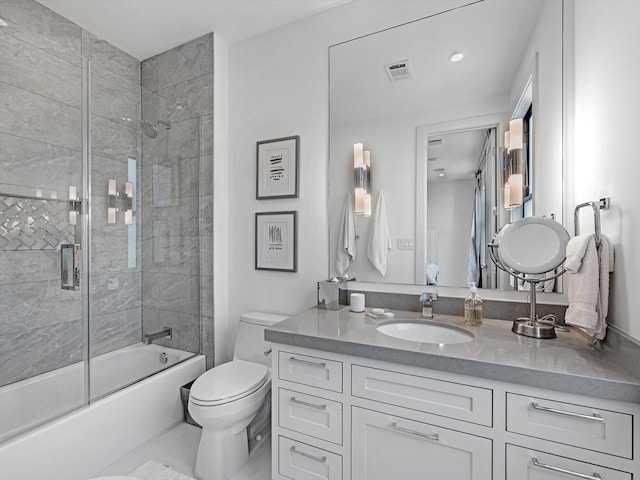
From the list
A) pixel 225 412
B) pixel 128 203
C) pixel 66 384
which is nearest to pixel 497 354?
pixel 225 412

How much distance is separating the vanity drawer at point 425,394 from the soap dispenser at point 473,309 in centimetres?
48

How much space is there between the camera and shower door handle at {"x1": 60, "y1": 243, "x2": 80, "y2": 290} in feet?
5.97

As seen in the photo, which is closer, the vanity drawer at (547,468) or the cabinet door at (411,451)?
the vanity drawer at (547,468)

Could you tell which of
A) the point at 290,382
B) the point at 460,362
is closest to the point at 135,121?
the point at 290,382

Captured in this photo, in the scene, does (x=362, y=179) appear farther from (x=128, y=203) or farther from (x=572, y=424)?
(x=128, y=203)

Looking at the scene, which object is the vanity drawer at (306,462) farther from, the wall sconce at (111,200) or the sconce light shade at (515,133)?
the wall sconce at (111,200)

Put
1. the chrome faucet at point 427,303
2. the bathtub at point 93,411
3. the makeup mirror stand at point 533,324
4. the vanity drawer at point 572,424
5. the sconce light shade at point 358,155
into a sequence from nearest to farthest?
the vanity drawer at point 572,424
the makeup mirror stand at point 533,324
the bathtub at point 93,411
the chrome faucet at point 427,303
the sconce light shade at point 358,155

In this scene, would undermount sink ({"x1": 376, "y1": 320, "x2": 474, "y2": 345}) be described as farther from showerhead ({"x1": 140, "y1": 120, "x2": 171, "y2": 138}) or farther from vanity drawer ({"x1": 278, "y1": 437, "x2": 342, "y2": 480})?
Result: showerhead ({"x1": 140, "y1": 120, "x2": 171, "y2": 138})

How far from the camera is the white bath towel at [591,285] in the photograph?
1077mm

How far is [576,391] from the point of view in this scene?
3.02 ft

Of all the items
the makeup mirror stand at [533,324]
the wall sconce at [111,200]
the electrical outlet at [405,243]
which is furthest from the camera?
the wall sconce at [111,200]

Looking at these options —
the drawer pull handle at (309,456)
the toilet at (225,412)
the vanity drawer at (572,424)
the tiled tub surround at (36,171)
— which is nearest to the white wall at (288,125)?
the toilet at (225,412)

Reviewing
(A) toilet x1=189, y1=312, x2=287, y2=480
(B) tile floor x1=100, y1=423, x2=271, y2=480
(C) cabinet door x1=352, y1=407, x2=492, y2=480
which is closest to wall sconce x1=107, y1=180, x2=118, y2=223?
(A) toilet x1=189, y1=312, x2=287, y2=480

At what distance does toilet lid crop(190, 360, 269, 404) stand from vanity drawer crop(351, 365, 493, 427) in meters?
0.67
